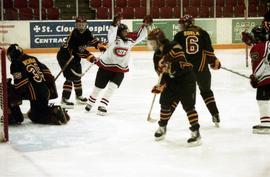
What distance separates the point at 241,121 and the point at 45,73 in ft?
6.81

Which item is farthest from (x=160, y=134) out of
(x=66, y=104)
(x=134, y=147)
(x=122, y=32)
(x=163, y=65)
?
(x=66, y=104)

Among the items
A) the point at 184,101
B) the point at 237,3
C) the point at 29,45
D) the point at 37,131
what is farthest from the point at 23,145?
the point at 237,3

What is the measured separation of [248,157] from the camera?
160 inches

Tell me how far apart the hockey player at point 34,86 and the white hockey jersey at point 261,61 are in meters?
1.92

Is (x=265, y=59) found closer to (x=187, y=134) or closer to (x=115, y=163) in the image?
(x=187, y=134)

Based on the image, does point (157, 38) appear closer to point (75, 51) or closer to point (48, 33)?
point (75, 51)

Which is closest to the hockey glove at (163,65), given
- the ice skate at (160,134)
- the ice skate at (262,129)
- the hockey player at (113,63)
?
the ice skate at (160,134)

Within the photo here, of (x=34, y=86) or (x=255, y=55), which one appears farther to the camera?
(x=34, y=86)

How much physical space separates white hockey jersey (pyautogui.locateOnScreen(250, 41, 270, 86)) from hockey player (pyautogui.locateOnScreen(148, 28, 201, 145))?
0.70m

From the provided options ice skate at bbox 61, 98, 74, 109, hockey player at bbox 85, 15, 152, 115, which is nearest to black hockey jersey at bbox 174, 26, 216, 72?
hockey player at bbox 85, 15, 152, 115

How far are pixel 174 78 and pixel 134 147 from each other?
663 mm

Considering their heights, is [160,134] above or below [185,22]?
below

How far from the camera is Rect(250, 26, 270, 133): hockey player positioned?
15.5 feet

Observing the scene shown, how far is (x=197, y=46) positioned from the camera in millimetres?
4938
